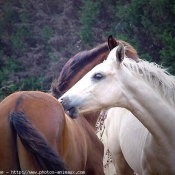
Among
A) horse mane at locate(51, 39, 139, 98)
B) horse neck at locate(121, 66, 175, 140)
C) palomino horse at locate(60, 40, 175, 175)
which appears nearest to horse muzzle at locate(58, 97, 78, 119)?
palomino horse at locate(60, 40, 175, 175)

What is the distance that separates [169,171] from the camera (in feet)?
11.5

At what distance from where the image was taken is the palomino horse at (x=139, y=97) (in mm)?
3232

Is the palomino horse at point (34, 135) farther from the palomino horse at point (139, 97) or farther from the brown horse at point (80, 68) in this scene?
the brown horse at point (80, 68)

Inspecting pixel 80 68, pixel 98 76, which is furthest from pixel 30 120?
pixel 80 68

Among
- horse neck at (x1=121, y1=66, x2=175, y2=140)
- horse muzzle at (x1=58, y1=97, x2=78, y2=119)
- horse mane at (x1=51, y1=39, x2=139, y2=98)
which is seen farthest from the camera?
horse mane at (x1=51, y1=39, x2=139, y2=98)

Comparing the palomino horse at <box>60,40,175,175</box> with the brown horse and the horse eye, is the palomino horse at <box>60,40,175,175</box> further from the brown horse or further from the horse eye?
the brown horse

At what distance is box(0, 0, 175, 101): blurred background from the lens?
7.74 meters

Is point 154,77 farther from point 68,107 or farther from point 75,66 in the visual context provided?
point 75,66

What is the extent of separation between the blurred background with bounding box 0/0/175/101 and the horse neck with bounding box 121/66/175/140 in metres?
3.82

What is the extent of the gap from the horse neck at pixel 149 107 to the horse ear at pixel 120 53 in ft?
0.56

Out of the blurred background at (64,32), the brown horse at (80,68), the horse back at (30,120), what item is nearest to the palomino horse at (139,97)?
the horse back at (30,120)

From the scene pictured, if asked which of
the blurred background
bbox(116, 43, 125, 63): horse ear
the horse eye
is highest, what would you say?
bbox(116, 43, 125, 63): horse ear

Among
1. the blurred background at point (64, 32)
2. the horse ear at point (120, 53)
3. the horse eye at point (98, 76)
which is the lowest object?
the blurred background at point (64, 32)

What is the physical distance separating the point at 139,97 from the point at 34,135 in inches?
42.7
